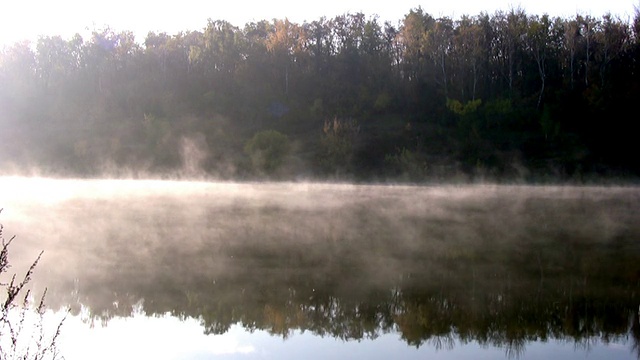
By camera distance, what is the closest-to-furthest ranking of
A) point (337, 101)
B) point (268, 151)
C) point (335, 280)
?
point (335, 280) < point (268, 151) < point (337, 101)

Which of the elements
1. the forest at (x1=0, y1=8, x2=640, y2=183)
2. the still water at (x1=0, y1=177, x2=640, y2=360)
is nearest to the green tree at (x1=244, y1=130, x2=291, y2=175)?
the forest at (x1=0, y1=8, x2=640, y2=183)

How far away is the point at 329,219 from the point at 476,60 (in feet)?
111

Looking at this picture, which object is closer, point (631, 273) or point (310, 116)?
point (631, 273)

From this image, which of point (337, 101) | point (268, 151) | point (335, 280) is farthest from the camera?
point (337, 101)

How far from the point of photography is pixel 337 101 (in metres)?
53.8

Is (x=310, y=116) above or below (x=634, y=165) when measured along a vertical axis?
above

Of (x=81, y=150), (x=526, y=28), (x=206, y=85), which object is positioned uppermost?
(x=526, y=28)

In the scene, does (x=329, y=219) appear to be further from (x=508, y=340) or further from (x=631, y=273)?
(x=508, y=340)

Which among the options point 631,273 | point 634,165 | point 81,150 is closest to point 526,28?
point 634,165

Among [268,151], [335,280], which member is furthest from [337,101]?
[335,280]

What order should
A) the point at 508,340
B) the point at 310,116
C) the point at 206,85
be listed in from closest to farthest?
the point at 508,340 → the point at 310,116 → the point at 206,85

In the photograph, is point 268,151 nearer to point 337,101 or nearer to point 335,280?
point 337,101

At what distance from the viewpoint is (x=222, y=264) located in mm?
14320

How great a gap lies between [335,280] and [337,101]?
4168 centimetres
